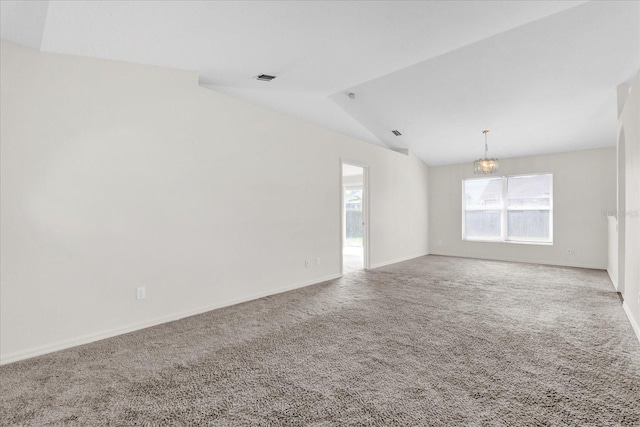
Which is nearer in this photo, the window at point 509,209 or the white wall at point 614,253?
the white wall at point 614,253

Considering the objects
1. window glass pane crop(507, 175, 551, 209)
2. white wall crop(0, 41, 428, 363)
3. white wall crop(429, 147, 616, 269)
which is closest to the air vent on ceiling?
white wall crop(0, 41, 428, 363)

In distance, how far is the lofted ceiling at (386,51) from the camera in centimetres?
241

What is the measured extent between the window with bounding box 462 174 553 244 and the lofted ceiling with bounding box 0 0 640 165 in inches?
60.2

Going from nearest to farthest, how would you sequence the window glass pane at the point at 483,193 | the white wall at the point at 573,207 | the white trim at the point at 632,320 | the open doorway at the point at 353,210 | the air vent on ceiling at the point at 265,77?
1. the white trim at the point at 632,320
2. the air vent on ceiling at the point at 265,77
3. the white wall at the point at 573,207
4. the window glass pane at the point at 483,193
5. the open doorway at the point at 353,210

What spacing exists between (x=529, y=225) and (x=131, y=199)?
762 cm

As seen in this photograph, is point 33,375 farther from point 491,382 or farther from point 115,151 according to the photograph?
point 491,382

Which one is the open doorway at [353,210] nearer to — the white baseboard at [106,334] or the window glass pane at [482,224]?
the window glass pane at [482,224]

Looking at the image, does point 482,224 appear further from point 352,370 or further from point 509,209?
point 352,370

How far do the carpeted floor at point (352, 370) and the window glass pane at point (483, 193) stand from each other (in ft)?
13.2

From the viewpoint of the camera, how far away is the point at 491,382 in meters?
2.08

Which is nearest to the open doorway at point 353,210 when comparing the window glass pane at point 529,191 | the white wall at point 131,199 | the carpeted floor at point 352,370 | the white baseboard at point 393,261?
the white baseboard at point 393,261

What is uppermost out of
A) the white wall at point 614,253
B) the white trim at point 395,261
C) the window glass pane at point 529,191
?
the window glass pane at point 529,191

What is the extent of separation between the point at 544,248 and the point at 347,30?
652 centimetres

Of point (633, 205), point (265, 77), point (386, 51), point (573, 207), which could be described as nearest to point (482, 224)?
point (573, 207)
